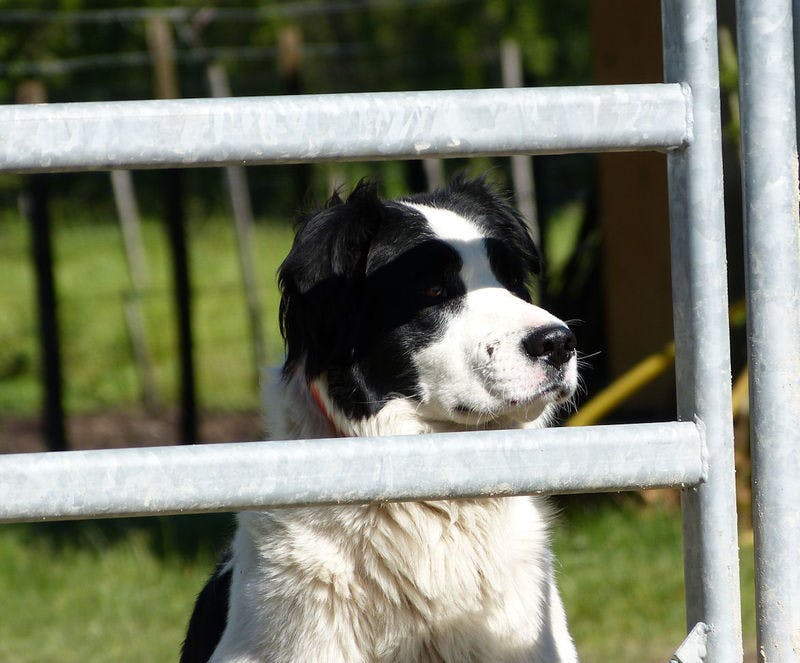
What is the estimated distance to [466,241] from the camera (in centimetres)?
266

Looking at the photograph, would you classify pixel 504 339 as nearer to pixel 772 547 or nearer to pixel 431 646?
pixel 431 646

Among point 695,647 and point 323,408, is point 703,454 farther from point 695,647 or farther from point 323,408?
point 323,408

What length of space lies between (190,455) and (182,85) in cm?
900

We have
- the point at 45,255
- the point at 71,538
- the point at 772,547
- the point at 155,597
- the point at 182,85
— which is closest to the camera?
the point at 772,547

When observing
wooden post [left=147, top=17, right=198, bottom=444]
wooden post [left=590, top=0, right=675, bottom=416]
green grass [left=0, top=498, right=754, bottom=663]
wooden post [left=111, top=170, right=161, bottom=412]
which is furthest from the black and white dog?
wooden post [left=111, top=170, right=161, bottom=412]

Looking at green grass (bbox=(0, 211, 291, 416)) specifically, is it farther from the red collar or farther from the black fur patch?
the red collar

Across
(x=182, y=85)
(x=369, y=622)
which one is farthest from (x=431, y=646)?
(x=182, y=85)

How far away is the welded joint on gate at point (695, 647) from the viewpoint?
1.28 m

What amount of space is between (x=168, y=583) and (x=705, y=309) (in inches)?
172

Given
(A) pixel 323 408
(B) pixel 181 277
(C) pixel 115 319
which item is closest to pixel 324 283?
(A) pixel 323 408

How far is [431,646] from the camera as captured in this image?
2.24 metres

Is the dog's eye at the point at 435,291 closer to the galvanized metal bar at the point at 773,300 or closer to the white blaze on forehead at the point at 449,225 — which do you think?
the white blaze on forehead at the point at 449,225

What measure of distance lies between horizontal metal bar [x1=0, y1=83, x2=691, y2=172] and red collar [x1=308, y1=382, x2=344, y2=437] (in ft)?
4.28

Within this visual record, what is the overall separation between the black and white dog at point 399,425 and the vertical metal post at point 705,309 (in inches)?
38.7
